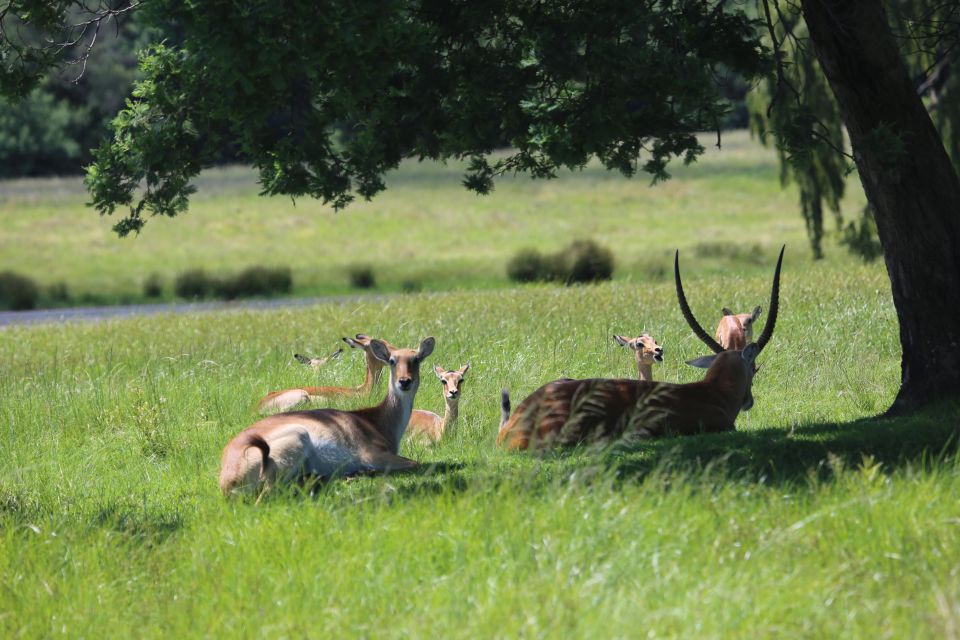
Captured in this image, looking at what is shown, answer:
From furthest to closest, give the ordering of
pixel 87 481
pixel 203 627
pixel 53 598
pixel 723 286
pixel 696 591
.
Result: pixel 723 286, pixel 87 481, pixel 53 598, pixel 203 627, pixel 696 591

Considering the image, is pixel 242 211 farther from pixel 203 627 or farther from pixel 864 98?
pixel 203 627

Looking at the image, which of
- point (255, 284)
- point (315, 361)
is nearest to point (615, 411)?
point (315, 361)

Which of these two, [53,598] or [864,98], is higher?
[864,98]

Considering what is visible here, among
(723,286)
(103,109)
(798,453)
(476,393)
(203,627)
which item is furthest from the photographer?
(103,109)

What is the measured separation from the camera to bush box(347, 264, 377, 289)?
40.5 m

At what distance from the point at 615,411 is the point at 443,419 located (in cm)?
186

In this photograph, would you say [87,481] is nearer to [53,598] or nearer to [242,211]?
[53,598]

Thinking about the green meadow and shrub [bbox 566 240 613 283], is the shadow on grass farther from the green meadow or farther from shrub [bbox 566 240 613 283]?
shrub [bbox 566 240 613 283]

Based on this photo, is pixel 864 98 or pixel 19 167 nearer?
pixel 864 98

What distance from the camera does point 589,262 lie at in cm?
3750

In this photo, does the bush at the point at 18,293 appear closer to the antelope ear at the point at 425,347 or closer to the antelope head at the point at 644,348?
the antelope head at the point at 644,348

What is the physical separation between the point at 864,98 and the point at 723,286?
12.9m

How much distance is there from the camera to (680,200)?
204 feet

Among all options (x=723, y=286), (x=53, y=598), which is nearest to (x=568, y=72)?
(x=53, y=598)
